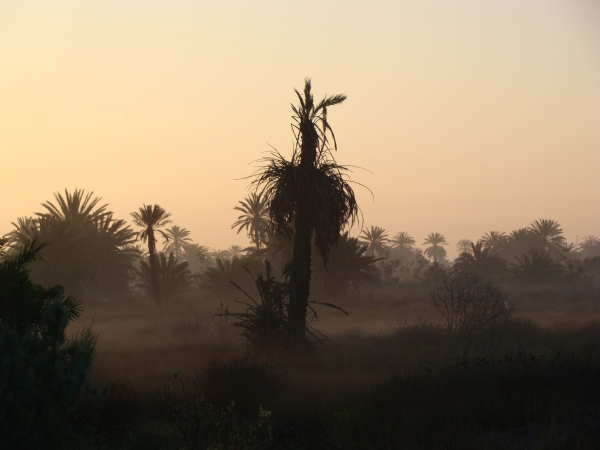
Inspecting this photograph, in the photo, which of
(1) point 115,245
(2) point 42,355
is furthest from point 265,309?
(1) point 115,245

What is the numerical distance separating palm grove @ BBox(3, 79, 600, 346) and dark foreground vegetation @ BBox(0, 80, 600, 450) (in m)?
0.08

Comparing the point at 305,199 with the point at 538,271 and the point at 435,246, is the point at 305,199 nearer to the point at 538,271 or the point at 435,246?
the point at 538,271

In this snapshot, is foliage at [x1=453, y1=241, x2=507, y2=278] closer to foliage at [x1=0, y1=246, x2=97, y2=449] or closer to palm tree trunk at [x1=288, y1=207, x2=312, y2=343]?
palm tree trunk at [x1=288, y1=207, x2=312, y2=343]

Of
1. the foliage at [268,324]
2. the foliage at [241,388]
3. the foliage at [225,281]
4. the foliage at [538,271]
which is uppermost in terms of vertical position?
the foliage at [538,271]

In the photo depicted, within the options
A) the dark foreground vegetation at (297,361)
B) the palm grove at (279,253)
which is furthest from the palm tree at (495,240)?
the dark foreground vegetation at (297,361)

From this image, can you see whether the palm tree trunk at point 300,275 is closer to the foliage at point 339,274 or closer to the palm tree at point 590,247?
the foliage at point 339,274

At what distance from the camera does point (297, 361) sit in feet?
46.7

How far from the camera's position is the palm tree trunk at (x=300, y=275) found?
15.5 metres

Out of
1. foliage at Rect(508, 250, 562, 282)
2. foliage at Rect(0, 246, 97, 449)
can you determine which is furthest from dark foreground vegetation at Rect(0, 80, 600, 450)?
foliage at Rect(508, 250, 562, 282)

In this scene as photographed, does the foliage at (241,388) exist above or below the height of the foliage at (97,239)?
below

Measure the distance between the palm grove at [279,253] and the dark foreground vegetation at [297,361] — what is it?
0.08 m

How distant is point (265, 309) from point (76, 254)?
1785cm

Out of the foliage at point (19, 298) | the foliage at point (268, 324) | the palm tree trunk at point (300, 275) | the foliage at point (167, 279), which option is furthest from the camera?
the foliage at point (167, 279)

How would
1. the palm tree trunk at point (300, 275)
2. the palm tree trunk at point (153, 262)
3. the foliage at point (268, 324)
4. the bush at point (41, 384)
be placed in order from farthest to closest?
the palm tree trunk at point (153, 262) < the palm tree trunk at point (300, 275) < the foliage at point (268, 324) < the bush at point (41, 384)
